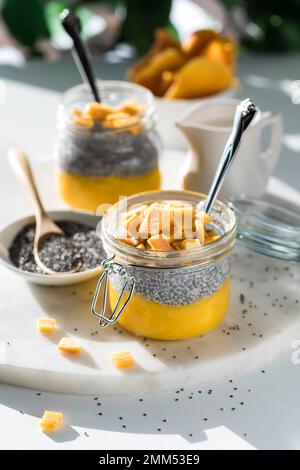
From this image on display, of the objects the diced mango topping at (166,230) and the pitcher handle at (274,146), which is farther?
the pitcher handle at (274,146)

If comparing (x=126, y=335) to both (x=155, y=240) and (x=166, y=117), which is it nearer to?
(x=155, y=240)

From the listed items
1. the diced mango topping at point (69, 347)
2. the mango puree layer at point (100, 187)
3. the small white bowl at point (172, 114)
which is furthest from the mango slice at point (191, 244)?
the small white bowl at point (172, 114)

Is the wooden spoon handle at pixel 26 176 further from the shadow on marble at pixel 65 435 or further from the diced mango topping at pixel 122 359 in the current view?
the shadow on marble at pixel 65 435

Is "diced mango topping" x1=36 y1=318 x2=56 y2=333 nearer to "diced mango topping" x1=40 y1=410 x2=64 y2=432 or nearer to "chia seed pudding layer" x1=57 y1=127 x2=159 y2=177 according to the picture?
"diced mango topping" x1=40 y1=410 x2=64 y2=432

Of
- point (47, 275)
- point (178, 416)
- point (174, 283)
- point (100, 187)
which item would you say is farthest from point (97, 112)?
point (178, 416)

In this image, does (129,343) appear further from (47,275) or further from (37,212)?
(37,212)

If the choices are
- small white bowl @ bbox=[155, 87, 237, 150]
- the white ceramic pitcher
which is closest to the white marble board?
the white ceramic pitcher
